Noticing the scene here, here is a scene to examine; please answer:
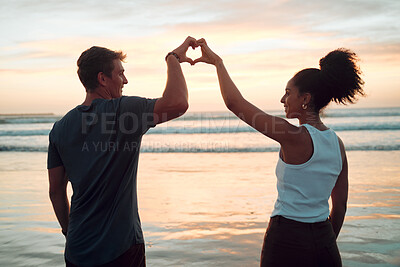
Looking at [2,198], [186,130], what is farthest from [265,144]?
[2,198]

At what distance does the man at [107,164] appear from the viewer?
6.88 feet

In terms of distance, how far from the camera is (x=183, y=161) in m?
12.6

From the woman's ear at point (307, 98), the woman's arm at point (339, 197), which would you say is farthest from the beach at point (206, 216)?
the woman's ear at point (307, 98)

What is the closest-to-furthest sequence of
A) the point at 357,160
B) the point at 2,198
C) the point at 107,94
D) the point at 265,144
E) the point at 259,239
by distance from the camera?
the point at 107,94 < the point at 259,239 < the point at 2,198 < the point at 357,160 < the point at 265,144

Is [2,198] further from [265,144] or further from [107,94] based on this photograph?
[265,144]

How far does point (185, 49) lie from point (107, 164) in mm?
876

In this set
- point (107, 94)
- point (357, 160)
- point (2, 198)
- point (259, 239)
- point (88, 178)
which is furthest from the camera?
point (357, 160)

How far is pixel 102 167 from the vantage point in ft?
7.00

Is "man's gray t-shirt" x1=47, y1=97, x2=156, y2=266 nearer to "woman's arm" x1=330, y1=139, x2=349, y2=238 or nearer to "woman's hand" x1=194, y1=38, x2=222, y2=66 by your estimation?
"woman's hand" x1=194, y1=38, x2=222, y2=66

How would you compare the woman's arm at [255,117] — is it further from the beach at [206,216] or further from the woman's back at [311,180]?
the beach at [206,216]

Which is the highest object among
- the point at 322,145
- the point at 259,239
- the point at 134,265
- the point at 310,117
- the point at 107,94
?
the point at 107,94

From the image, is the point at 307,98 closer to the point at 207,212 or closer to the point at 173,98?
the point at 173,98

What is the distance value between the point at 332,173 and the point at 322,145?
19 centimetres

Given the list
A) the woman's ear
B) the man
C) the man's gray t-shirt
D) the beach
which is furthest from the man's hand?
the beach
